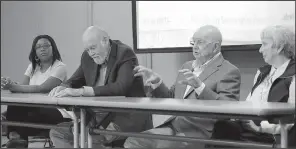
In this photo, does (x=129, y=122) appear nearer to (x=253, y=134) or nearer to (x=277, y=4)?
(x=253, y=134)

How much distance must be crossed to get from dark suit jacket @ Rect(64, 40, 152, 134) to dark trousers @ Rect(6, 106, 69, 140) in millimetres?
379

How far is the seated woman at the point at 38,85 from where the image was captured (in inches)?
137

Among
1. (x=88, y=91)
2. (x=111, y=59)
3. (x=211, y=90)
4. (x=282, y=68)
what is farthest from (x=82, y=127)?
(x=282, y=68)

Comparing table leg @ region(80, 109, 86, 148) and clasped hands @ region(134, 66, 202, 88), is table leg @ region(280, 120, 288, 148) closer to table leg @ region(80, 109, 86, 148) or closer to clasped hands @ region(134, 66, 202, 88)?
clasped hands @ region(134, 66, 202, 88)

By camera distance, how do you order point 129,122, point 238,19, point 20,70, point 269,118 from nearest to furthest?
1. point 269,118
2. point 129,122
3. point 238,19
4. point 20,70

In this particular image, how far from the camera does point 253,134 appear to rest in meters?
2.38

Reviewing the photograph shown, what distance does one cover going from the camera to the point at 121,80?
9.98ft

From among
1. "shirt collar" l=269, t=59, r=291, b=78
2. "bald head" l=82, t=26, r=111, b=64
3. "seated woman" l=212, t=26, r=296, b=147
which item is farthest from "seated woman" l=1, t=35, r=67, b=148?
"shirt collar" l=269, t=59, r=291, b=78

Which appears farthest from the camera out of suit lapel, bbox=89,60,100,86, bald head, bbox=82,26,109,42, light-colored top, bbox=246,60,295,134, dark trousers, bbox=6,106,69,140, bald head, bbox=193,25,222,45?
dark trousers, bbox=6,106,69,140

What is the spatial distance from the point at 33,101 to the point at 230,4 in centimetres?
197

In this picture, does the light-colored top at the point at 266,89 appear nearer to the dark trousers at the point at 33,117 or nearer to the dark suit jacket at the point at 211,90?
the dark suit jacket at the point at 211,90

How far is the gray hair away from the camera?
2496mm

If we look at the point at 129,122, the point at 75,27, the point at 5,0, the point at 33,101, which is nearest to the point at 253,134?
the point at 129,122

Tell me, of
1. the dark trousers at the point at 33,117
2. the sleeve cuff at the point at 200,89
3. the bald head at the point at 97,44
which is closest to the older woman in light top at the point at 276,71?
the sleeve cuff at the point at 200,89
